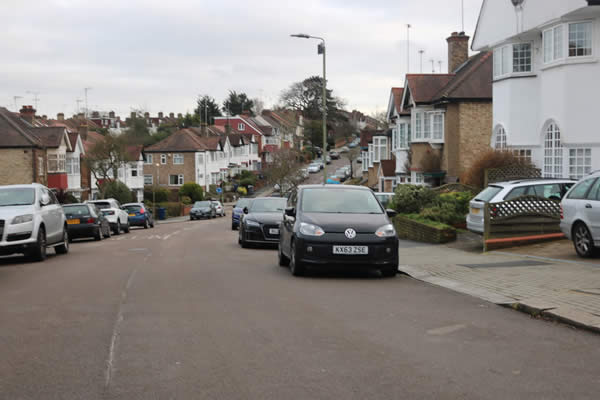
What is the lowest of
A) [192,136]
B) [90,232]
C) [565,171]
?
[90,232]

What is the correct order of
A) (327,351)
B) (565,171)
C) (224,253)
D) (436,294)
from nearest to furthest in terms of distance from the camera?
(327,351) → (436,294) → (224,253) → (565,171)

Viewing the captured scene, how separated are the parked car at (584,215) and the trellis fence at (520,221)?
2.03 m

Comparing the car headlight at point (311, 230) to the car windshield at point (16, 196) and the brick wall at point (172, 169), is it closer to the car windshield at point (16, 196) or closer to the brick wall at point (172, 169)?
the car windshield at point (16, 196)

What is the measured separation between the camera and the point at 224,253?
17844mm

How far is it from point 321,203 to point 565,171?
48.5 feet

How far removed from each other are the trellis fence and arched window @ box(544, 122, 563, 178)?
9.33 m

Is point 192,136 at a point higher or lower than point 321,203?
higher

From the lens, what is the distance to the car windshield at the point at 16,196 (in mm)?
16438

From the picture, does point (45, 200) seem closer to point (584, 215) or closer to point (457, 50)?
point (584, 215)

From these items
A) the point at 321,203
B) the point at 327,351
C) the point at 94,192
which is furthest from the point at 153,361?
the point at 94,192

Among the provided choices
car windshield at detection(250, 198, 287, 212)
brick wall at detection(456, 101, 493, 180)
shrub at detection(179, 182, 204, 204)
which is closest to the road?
car windshield at detection(250, 198, 287, 212)

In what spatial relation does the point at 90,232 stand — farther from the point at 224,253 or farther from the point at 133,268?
the point at 133,268

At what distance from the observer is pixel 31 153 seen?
48.8 m

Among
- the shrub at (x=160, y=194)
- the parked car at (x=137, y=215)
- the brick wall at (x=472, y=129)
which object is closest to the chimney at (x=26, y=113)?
the shrub at (x=160, y=194)
